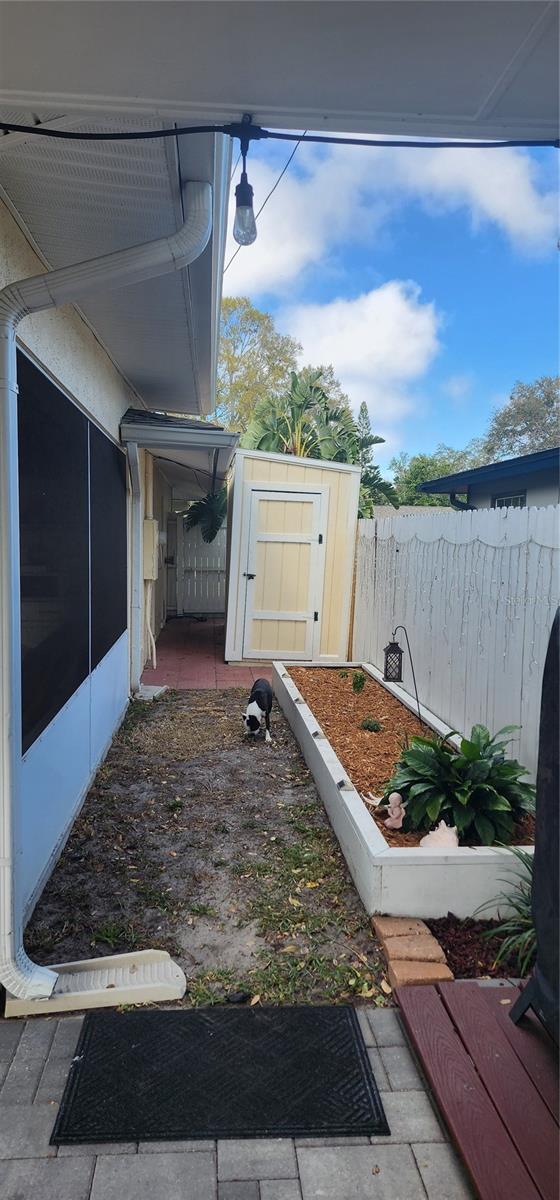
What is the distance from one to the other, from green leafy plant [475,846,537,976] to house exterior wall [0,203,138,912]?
5.74ft

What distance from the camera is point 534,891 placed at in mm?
1889

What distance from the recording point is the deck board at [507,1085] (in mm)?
1600

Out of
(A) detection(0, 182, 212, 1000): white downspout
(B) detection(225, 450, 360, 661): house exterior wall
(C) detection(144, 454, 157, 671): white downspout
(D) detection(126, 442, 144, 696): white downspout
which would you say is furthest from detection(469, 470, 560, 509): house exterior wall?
(A) detection(0, 182, 212, 1000): white downspout

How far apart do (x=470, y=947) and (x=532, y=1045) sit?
1.63 feet

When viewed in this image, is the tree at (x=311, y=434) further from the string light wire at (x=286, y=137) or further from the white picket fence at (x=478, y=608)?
the string light wire at (x=286, y=137)

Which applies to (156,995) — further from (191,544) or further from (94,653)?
(191,544)

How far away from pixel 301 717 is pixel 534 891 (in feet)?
10.0

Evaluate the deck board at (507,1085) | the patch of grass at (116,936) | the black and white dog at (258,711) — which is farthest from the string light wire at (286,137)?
the black and white dog at (258,711)

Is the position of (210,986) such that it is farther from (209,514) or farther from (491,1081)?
(209,514)

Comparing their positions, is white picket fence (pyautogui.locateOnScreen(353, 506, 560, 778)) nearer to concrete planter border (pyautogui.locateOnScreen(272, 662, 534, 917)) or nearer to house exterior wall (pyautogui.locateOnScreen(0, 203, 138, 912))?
concrete planter border (pyautogui.locateOnScreen(272, 662, 534, 917))

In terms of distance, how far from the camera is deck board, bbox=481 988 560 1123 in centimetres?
182

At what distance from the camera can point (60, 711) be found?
3.12m

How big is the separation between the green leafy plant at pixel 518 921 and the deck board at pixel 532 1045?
6.6 inches

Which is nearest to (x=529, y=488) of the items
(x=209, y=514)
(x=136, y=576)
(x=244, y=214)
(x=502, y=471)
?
(x=502, y=471)
